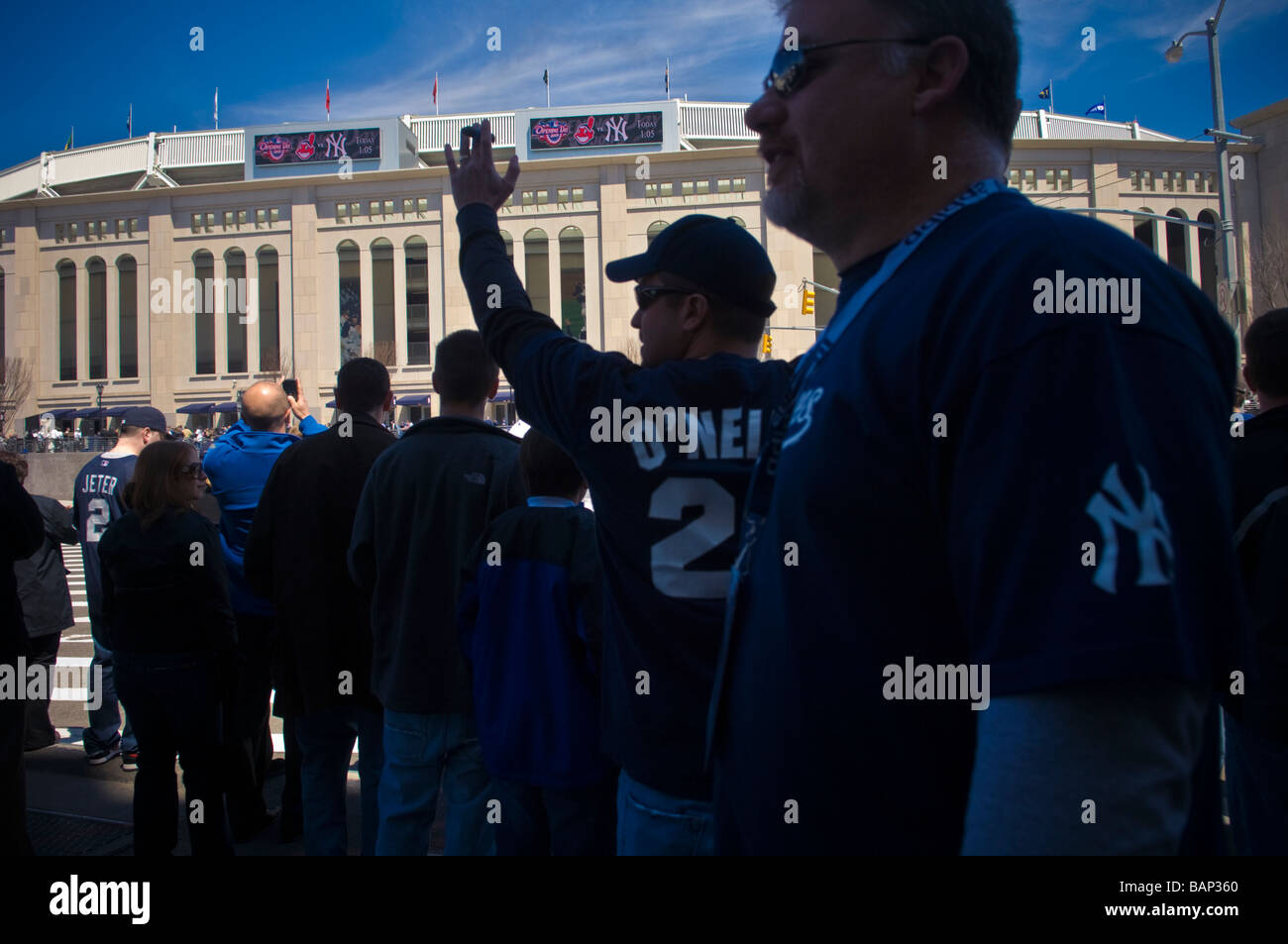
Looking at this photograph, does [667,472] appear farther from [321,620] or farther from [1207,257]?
[1207,257]

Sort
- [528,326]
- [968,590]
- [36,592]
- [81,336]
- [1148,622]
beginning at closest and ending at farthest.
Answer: [1148,622], [968,590], [528,326], [36,592], [81,336]

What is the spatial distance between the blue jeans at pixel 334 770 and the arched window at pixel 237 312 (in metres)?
48.0

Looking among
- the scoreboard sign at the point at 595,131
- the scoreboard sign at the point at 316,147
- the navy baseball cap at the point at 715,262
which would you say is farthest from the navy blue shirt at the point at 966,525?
the scoreboard sign at the point at 316,147

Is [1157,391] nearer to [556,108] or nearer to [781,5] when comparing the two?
[781,5]

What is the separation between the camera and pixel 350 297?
4725cm

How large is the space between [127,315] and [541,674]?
178ft

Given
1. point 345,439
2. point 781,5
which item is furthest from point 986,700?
point 345,439

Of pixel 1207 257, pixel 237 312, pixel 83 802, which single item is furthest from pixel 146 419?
pixel 1207 257

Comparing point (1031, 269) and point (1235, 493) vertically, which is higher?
point (1031, 269)

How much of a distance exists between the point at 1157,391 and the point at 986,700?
0.36 metres

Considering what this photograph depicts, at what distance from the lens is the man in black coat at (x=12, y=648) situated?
3.52 metres
